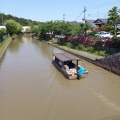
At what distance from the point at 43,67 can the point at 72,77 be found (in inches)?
239

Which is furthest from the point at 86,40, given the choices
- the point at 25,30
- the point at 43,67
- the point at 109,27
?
the point at 25,30

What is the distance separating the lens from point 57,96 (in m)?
13.8

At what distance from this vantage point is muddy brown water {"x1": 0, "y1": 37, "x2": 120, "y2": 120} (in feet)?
36.7

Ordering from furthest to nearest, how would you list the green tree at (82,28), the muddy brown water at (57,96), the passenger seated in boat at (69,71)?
the green tree at (82,28) < the passenger seated in boat at (69,71) < the muddy brown water at (57,96)

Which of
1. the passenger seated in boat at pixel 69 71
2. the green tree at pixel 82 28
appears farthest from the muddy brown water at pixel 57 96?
the green tree at pixel 82 28

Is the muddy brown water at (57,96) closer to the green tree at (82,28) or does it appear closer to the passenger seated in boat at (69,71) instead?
the passenger seated in boat at (69,71)

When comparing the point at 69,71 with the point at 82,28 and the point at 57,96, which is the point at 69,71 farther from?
the point at 82,28

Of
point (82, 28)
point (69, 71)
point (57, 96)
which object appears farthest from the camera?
point (82, 28)

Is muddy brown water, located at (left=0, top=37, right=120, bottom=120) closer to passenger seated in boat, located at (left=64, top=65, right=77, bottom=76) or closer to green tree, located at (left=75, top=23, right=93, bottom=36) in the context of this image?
passenger seated in boat, located at (left=64, top=65, right=77, bottom=76)

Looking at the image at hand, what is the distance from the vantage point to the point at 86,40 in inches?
1270

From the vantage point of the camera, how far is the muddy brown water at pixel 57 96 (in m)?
11.2

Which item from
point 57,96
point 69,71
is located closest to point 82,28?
point 69,71

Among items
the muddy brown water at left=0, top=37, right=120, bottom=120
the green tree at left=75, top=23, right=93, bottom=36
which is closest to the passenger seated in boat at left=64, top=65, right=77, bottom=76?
the muddy brown water at left=0, top=37, right=120, bottom=120

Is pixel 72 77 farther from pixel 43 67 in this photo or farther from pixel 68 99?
pixel 43 67
